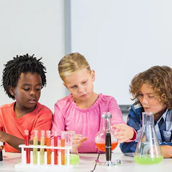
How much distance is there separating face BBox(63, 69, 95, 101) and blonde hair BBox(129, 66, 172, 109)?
20cm

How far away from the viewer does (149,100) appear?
1.50 meters

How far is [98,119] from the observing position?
160 cm

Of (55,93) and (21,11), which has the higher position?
(21,11)

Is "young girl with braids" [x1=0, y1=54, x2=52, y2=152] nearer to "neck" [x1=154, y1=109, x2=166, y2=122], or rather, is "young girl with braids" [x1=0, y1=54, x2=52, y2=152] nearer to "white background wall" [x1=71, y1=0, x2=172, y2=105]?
"neck" [x1=154, y1=109, x2=166, y2=122]

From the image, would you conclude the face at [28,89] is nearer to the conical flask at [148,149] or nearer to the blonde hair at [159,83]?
the blonde hair at [159,83]

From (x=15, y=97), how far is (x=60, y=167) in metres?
0.59

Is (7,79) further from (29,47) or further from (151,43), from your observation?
(151,43)

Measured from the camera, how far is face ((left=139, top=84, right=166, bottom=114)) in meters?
1.49

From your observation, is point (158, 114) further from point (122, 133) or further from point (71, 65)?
point (71, 65)

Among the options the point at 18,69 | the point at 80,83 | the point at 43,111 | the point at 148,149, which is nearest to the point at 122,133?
the point at 148,149

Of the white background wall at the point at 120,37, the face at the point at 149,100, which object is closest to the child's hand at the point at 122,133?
the face at the point at 149,100

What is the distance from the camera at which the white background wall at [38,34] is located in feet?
7.98

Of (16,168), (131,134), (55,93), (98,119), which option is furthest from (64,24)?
(16,168)

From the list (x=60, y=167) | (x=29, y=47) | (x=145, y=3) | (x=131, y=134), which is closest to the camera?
(x=60, y=167)
